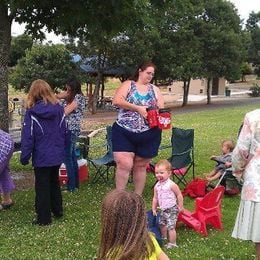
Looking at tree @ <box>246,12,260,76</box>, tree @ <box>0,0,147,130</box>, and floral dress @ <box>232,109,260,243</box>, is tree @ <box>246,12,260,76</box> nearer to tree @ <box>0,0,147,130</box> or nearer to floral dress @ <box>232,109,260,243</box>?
tree @ <box>0,0,147,130</box>

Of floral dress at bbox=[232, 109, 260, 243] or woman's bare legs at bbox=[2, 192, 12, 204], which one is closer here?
floral dress at bbox=[232, 109, 260, 243]

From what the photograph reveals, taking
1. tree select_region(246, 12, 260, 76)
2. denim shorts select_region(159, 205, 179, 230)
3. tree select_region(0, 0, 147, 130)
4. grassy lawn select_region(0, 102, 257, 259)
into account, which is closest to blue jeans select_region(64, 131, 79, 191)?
grassy lawn select_region(0, 102, 257, 259)

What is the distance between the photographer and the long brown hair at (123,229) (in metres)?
2.64

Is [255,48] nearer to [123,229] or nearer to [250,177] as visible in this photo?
[250,177]

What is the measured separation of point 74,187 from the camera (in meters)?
8.42

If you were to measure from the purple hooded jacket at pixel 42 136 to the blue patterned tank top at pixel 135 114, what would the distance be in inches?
29.5

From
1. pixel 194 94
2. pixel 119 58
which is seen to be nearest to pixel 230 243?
pixel 119 58

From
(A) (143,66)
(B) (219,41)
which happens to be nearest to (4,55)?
(A) (143,66)

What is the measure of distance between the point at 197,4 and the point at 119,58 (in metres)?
6.38

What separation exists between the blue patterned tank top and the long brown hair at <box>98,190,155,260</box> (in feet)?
12.0

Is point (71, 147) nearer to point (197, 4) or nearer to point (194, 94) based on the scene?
point (197, 4)

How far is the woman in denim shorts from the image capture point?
20.8 feet

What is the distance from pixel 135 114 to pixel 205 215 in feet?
4.49

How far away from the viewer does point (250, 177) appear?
15.0 feet
